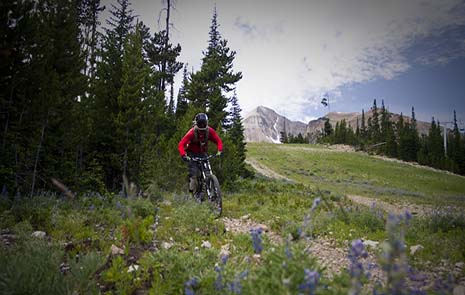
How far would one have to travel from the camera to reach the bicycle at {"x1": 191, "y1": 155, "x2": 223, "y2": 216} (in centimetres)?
733

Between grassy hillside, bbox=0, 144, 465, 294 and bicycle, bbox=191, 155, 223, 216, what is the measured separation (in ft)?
2.13

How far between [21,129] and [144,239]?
8038 millimetres

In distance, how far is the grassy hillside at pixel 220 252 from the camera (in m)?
1.81

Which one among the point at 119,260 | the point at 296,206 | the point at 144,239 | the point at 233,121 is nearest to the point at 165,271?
the point at 119,260

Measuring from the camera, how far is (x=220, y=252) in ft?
13.7

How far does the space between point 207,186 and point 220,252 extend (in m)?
3.55

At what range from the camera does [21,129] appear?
9.15 metres

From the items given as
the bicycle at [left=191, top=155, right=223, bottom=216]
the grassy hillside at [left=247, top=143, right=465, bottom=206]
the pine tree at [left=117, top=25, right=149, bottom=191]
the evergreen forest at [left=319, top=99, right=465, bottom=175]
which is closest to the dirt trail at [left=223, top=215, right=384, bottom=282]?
the bicycle at [left=191, top=155, right=223, bottom=216]

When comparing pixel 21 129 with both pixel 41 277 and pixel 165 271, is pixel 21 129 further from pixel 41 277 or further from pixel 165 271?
pixel 165 271

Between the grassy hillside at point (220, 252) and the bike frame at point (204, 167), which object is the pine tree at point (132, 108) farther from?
the bike frame at point (204, 167)

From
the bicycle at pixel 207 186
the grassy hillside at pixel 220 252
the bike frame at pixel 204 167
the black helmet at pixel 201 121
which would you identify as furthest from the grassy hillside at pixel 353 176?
the grassy hillside at pixel 220 252

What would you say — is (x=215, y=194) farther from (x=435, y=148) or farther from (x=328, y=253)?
(x=435, y=148)

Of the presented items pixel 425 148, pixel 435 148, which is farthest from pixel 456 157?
pixel 425 148

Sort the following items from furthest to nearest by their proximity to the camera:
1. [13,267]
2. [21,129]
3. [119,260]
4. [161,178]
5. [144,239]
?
1. [161,178]
2. [21,129]
3. [144,239]
4. [119,260]
5. [13,267]
